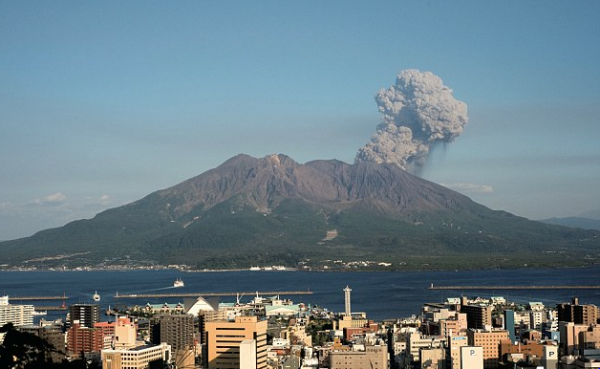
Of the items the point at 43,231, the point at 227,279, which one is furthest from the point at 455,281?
the point at 43,231

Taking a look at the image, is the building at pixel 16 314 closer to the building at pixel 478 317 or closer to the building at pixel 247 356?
the building at pixel 478 317

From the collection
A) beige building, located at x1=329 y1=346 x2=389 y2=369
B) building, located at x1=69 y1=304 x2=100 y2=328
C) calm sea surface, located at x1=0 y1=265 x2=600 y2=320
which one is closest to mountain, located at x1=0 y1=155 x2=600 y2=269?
calm sea surface, located at x1=0 y1=265 x2=600 y2=320

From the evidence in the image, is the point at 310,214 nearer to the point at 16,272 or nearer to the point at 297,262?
the point at 297,262

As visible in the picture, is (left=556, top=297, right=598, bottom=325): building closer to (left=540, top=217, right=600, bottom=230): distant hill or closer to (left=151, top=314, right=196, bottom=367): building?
(left=151, top=314, right=196, bottom=367): building

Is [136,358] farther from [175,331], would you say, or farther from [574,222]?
[574,222]

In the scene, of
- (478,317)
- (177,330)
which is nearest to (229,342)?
(177,330)
